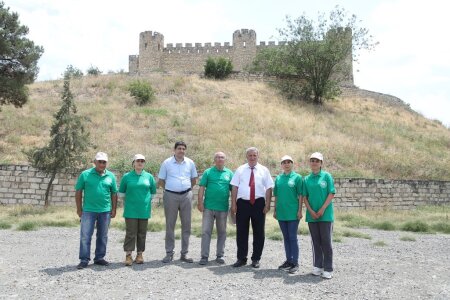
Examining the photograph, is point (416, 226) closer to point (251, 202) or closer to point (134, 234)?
point (251, 202)

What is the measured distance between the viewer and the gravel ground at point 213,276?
5129mm

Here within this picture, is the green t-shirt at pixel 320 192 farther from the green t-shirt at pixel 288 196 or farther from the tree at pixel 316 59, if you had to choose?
the tree at pixel 316 59

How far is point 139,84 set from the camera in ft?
84.6

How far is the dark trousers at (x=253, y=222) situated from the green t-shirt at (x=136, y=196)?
1410 millimetres

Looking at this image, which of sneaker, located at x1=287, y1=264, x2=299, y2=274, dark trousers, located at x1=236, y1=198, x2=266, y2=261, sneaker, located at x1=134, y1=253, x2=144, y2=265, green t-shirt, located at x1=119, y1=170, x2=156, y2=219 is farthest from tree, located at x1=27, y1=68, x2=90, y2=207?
sneaker, located at x1=287, y1=264, x2=299, y2=274

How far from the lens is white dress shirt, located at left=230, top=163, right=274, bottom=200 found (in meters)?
6.55

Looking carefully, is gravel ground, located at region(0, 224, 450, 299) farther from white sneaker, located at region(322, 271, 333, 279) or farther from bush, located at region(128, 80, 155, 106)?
bush, located at region(128, 80, 155, 106)

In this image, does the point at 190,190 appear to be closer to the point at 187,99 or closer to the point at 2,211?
the point at 2,211

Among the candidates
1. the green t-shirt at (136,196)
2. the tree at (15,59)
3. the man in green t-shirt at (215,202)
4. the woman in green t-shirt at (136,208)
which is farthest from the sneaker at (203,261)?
the tree at (15,59)

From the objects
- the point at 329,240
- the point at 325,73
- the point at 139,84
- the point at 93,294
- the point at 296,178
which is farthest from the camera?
the point at 325,73

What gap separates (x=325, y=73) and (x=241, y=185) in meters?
25.5

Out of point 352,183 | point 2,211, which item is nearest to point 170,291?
point 2,211

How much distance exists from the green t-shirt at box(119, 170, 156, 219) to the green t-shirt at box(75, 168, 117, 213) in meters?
0.25

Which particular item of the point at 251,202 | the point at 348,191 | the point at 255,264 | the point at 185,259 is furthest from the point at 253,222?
the point at 348,191
